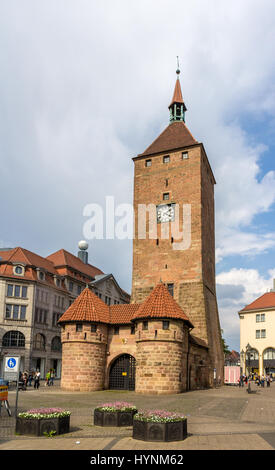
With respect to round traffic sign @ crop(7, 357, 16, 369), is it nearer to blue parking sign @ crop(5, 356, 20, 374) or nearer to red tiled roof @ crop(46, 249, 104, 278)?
blue parking sign @ crop(5, 356, 20, 374)

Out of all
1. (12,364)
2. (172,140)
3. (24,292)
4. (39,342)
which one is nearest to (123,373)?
(12,364)

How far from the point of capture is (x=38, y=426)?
1077 centimetres

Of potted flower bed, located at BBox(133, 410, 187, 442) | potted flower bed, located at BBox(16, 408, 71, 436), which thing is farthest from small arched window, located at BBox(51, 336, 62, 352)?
potted flower bed, located at BBox(133, 410, 187, 442)

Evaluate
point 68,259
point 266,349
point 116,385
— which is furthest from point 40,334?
point 266,349

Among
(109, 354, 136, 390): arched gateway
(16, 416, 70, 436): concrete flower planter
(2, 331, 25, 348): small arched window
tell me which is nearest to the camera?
(16, 416, 70, 436): concrete flower planter

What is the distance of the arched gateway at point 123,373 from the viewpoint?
3203 centimetres

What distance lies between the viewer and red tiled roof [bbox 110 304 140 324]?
108 feet

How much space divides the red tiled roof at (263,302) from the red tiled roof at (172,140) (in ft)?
113

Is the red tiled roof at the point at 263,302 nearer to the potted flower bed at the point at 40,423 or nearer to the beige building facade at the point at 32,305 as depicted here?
the beige building facade at the point at 32,305

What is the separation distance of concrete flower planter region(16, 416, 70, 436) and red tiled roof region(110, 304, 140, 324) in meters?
21.5

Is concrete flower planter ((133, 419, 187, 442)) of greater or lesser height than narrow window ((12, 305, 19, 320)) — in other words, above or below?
below

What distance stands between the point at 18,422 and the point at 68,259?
54411 mm
